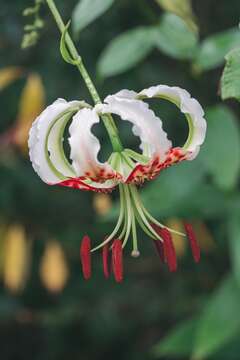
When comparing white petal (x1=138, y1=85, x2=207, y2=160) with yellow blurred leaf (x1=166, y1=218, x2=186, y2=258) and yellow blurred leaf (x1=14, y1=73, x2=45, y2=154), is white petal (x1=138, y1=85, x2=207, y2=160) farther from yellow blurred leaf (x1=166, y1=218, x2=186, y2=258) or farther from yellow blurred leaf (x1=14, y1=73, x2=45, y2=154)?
yellow blurred leaf (x1=166, y1=218, x2=186, y2=258)

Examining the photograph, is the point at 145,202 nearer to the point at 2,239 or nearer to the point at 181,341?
the point at 181,341

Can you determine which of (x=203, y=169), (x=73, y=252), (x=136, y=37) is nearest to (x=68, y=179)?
(x=136, y=37)

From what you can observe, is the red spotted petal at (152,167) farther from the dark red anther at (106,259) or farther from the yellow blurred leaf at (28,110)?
the yellow blurred leaf at (28,110)

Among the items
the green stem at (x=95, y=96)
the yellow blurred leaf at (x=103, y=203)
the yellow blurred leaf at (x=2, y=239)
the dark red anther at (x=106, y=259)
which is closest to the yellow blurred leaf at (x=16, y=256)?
the yellow blurred leaf at (x=2, y=239)

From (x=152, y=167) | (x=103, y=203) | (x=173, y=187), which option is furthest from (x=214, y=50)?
(x=103, y=203)

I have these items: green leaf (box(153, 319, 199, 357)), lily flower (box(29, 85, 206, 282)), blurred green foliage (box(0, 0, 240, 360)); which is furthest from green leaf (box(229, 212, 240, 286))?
lily flower (box(29, 85, 206, 282))
